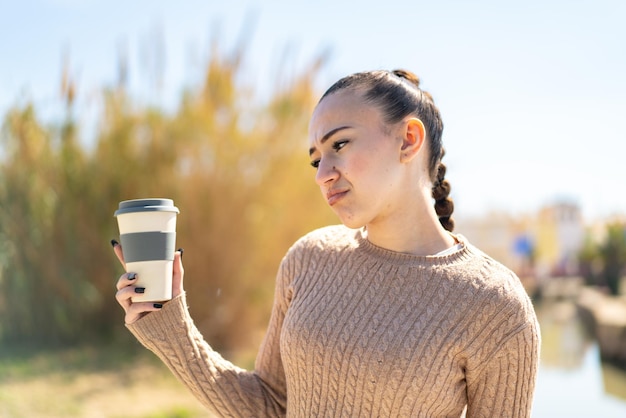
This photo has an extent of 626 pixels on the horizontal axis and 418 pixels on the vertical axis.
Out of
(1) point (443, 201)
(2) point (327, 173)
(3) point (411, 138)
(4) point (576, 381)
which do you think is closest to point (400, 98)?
(3) point (411, 138)

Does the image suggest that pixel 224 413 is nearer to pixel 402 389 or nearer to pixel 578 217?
pixel 402 389

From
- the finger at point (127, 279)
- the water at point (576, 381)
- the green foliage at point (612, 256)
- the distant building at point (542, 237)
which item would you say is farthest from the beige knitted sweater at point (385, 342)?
the distant building at point (542, 237)

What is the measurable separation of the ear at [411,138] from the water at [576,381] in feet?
14.8

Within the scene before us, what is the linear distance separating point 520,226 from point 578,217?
2.59m

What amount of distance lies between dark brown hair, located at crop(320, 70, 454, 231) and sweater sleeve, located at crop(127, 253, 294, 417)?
0.42 m

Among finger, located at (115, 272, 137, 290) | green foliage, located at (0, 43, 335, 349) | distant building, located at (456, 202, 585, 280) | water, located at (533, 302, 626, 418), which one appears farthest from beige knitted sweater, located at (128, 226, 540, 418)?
distant building, located at (456, 202, 585, 280)

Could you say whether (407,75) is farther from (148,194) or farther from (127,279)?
(148,194)

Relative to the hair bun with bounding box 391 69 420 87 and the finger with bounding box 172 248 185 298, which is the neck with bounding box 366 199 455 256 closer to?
the hair bun with bounding box 391 69 420 87

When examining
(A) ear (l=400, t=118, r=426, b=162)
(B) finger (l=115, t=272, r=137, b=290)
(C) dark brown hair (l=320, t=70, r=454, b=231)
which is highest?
(C) dark brown hair (l=320, t=70, r=454, b=231)

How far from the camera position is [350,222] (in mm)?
1172

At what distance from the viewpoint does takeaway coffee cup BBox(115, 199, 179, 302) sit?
1.14 metres

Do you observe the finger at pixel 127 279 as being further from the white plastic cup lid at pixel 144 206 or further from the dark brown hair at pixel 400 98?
the dark brown hair at pixel 400 98

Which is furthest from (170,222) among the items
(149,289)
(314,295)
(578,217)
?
(578,217)

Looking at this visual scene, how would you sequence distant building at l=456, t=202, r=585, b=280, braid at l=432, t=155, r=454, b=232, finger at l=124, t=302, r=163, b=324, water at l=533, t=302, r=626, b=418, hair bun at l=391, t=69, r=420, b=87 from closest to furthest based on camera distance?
finger at l=124, t=302, r=163, b=324 < hair bun at l=391, t=69, r=420, b=87 < braid at l=432, t=155, r=454, b=232 < water at l=533, t=302, r=626, b=418 < distant building at l=456, t=202, r=585, b=280
